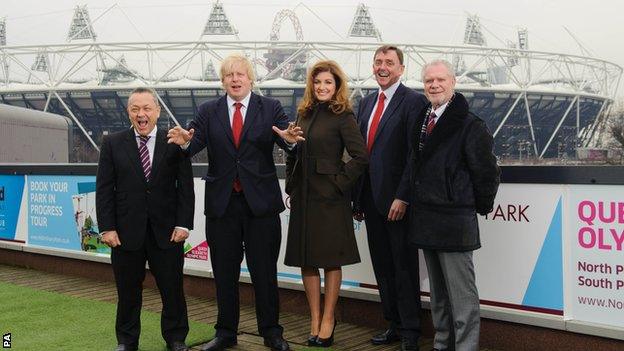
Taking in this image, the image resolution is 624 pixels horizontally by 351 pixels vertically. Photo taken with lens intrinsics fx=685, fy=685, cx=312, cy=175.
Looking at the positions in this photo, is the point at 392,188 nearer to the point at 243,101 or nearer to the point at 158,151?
the point at 243,101

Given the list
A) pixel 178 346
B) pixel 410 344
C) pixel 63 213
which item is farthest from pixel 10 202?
pixel 410 344

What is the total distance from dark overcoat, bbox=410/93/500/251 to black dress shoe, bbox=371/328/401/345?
0.97 m

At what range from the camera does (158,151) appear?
163 inches

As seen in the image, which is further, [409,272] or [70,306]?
[70,306]

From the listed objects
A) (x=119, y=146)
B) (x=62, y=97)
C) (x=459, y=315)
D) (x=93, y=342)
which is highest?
(x=62, y=97)

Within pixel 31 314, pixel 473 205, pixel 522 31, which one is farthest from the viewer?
pixel 522 31

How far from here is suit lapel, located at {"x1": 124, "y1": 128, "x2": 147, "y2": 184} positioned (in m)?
4.10

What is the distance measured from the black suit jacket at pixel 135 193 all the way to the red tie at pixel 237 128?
31 centimetres

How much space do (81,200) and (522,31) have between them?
94.7 m

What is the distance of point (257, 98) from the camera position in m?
4.34

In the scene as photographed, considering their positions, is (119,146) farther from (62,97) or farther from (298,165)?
(62,97)

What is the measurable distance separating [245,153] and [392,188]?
3.02 ft

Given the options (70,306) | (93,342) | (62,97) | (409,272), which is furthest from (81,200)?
(62,97)

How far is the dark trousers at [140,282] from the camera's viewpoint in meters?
4.19
